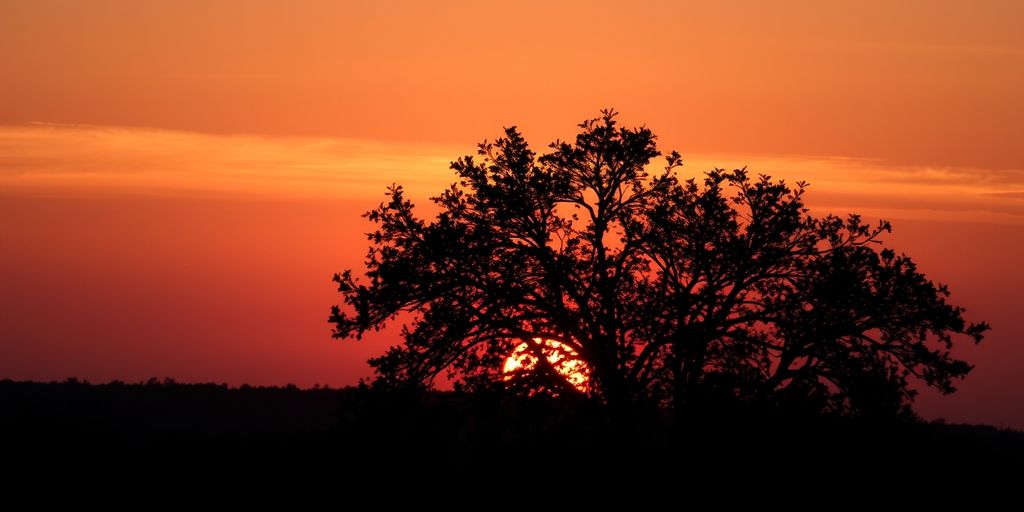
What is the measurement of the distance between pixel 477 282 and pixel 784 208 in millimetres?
8513

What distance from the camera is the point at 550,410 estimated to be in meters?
33.7

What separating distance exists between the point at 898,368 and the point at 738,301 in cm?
456

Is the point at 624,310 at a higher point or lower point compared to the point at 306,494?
higher

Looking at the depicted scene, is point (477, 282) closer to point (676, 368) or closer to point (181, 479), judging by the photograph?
point (676, 368)

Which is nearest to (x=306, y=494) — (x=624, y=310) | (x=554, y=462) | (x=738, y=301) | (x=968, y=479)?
(x=554, y=462)

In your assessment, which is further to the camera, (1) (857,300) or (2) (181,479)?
(2) (181,479)

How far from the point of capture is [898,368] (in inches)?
1288

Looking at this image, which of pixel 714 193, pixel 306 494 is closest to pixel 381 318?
pixel 306 494

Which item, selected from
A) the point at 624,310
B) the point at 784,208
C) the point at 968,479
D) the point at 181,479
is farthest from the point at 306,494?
the point at 968,479

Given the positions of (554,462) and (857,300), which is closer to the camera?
(857,300)

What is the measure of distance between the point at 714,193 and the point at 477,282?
6849 mm

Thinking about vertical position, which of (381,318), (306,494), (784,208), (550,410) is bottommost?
(306,494)

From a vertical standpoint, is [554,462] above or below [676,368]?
below

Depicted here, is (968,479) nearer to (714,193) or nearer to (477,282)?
(714,193)
